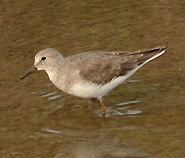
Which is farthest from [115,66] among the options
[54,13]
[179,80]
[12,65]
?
[54,13]

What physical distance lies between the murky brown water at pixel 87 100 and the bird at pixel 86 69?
2.09 ft

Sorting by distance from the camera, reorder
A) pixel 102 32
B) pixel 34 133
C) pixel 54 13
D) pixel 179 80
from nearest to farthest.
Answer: pixel 34 133 → pixel 179 80 → pixel 102 32 → pixel 54 13

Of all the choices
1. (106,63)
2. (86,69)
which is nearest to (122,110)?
(106,63)

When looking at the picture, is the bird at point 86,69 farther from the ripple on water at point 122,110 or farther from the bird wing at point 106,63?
the ripple on water at point 122,110

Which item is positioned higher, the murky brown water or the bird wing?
the bird wing

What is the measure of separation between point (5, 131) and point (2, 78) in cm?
220

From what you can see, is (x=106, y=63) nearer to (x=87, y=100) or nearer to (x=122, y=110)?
(x=122, y=110)

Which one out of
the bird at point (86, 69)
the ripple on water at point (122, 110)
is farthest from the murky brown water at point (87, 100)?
the bird at point (86, 69)

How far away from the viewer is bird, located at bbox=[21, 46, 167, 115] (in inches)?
326

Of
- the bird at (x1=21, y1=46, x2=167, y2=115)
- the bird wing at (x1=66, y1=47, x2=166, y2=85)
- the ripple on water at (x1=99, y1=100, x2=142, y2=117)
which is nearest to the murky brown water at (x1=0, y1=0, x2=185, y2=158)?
the ripple on water at (x1=99, y1=100, x2=142, y2=117)

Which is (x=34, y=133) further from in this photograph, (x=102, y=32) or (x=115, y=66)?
(x=102, y=32)

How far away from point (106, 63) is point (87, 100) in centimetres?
115

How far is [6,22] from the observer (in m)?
12.9

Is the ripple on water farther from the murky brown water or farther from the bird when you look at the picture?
the bird
